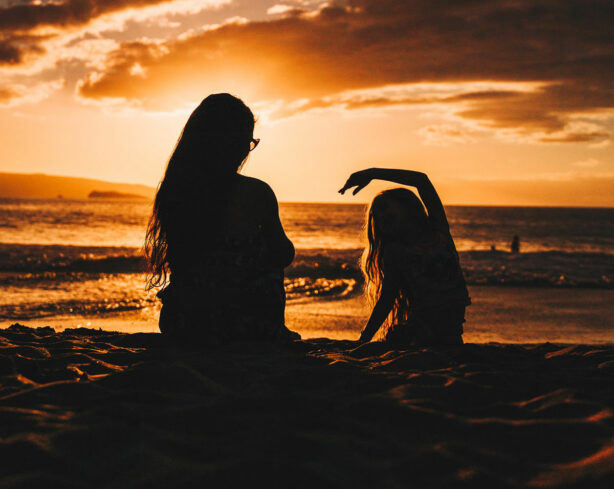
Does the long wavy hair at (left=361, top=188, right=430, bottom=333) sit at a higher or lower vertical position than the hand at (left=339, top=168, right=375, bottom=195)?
lower

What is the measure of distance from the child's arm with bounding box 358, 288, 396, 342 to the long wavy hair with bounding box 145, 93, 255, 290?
1315mm

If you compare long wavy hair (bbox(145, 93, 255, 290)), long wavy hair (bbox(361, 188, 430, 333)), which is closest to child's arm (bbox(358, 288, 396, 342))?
long wavy hair (bbox(361, 188, 430, 333))

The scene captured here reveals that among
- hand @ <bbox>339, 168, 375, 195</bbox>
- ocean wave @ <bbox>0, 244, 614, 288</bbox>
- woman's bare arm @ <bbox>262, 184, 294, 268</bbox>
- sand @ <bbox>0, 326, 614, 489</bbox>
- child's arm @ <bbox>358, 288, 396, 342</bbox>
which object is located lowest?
ocean wave @ <bbox>0, 244, 614, 288</bbox>

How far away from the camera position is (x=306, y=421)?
2.12 m

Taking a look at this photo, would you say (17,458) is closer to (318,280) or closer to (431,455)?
(431,455)

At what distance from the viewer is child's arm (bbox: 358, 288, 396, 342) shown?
3787 millimetres

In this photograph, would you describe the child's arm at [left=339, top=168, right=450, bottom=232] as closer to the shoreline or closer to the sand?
the sand

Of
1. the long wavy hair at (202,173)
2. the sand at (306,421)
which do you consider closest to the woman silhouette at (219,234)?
the long wavy hair at (202,173)

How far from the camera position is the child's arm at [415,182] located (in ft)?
12.9

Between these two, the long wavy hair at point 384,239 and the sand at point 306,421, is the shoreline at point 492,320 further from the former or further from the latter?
the sand at point 306,421

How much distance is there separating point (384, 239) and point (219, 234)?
1233mm

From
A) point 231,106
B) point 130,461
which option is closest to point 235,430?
point 130,461

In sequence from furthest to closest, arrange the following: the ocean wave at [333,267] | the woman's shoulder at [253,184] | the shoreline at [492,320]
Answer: the ocean wave at [333,267], the shoreline at [492,320], the woman's shoulder at [253,184]

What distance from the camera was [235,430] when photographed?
2.04 m
